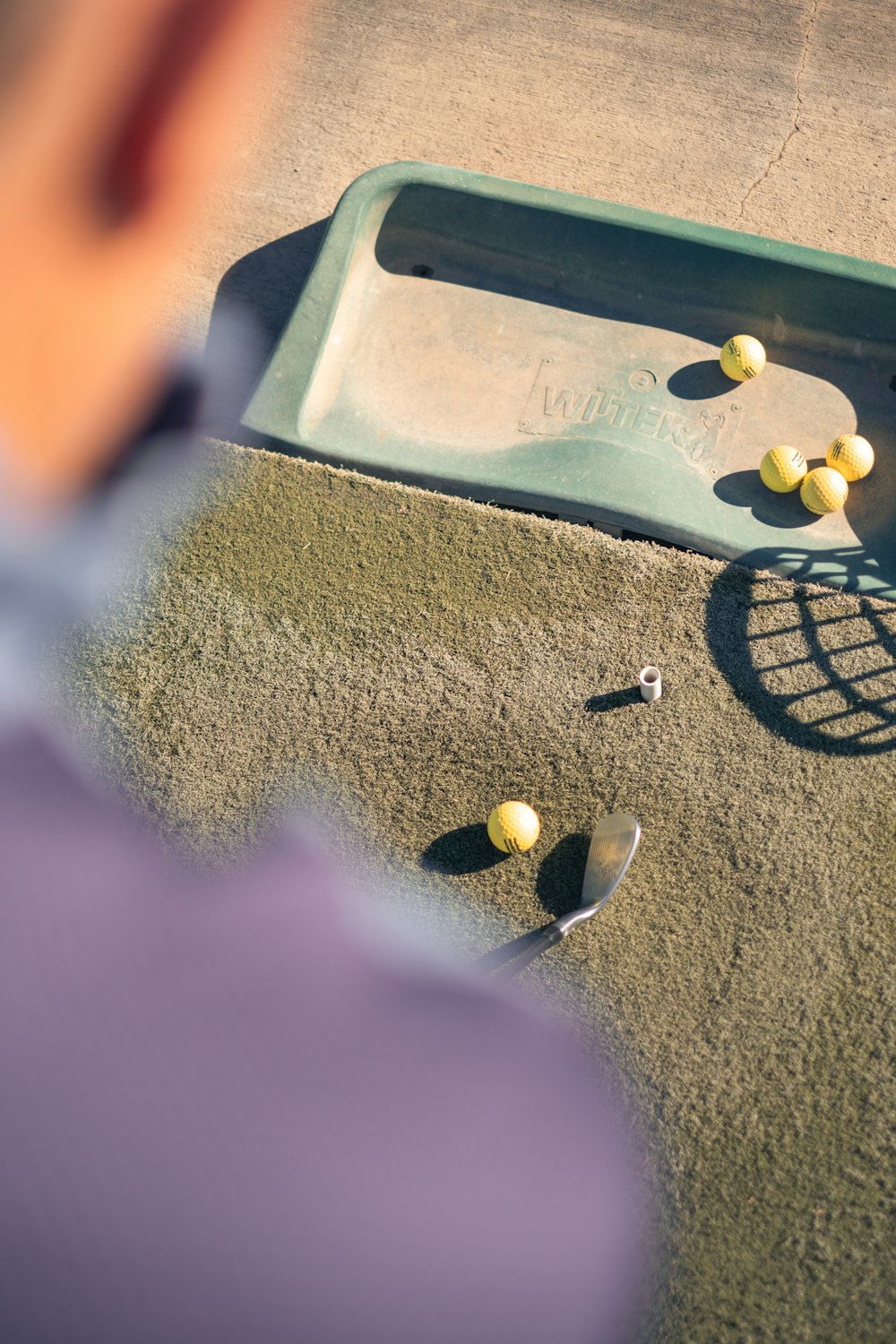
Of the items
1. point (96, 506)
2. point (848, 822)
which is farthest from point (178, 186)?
point (848, 822)

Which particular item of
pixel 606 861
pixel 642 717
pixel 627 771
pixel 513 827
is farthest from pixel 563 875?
pixel 642 717

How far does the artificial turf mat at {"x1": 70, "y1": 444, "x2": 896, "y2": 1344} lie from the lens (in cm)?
491

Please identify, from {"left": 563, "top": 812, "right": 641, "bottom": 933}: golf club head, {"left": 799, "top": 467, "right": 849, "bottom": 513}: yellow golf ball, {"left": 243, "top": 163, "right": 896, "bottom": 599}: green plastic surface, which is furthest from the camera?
{"left": 243, "top": 163, "right": 896, "bottom": 599}: green plastic surface

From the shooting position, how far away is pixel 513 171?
762 cm

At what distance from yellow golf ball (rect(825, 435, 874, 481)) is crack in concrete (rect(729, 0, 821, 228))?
6.92ft

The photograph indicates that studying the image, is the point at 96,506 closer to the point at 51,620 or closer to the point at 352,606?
the point at 51,620

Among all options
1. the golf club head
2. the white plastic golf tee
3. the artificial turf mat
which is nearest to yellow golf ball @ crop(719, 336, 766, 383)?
the artificial turf mat

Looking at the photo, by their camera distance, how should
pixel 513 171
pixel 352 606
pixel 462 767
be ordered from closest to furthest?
pixel 462 767, pixel 352 606, pixel 513 171

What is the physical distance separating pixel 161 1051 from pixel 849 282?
6046mm

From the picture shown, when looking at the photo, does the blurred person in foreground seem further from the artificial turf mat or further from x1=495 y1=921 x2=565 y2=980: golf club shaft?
the artificial turf mat

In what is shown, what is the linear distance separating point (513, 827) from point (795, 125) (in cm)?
576

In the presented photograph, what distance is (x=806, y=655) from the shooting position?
5879mm

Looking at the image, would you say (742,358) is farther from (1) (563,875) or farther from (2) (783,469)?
(1) (563,875)

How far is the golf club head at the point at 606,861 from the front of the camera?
5199 mm
